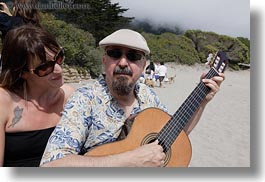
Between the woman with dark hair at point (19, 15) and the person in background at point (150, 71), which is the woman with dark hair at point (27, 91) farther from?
the person in background at point (150, 71)

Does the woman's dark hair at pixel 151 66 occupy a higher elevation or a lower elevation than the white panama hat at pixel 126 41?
lower

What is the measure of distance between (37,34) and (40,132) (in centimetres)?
34

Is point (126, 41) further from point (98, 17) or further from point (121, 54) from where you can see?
point (98, 17)

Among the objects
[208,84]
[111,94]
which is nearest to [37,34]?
[111,94]

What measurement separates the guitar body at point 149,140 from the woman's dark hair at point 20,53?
14.3 inches

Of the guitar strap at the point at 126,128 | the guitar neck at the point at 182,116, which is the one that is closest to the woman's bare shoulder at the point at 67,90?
the guitar strap at the point at 126,128

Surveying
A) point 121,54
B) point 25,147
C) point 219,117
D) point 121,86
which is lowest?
point 219,117

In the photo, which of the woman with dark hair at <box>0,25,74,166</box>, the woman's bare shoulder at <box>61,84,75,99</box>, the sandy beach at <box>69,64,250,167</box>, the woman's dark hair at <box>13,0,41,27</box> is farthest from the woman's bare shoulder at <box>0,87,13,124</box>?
the sandy beach at <box>69,64,250,167</box>

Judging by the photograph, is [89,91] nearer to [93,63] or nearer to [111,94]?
[111,94]

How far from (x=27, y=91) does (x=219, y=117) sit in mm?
1565

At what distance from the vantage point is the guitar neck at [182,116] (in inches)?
55.0

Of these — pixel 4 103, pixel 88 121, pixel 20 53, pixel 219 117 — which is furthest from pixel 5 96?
pixel 219 117

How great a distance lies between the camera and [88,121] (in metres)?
1.29

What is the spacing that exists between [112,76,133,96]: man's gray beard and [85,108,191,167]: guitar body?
10 cm
